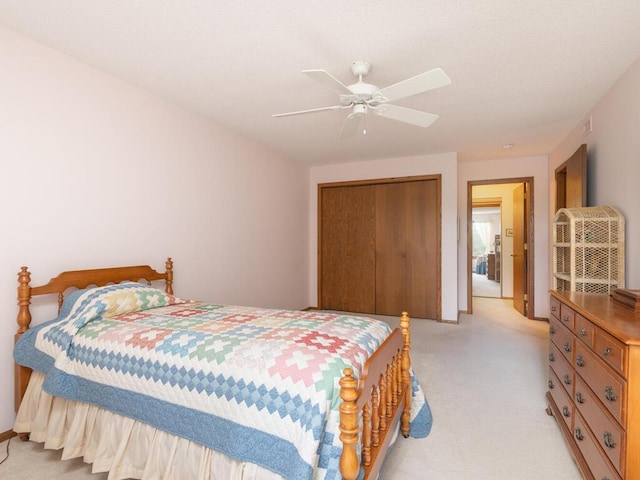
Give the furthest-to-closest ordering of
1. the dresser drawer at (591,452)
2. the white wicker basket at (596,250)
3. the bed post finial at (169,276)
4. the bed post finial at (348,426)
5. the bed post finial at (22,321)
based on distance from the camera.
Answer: the bed post finial at (169,276) → the white wicker basket at (596,250) → the bed post finial at (22,321) → the dresser drawer at (591,452) → the bed post finial at (348,426)

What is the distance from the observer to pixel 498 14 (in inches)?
70.9

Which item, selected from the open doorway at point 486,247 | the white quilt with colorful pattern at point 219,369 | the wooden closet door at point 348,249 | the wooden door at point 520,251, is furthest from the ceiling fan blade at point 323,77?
the open doorway at point 486,247

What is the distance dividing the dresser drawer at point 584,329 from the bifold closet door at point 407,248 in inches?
118

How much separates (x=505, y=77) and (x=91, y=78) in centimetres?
308

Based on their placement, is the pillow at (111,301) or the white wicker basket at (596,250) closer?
the pillow at (111,301)

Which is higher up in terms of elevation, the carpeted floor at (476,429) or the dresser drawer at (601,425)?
the dresser drawer at (601,425)

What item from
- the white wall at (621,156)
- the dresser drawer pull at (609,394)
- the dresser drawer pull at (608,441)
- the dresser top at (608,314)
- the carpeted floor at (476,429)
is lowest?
the carpeted floor at (476,429)

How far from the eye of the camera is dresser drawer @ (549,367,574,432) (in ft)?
6.15

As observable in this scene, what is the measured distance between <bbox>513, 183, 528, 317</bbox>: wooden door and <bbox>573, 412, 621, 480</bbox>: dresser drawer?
3.81 m

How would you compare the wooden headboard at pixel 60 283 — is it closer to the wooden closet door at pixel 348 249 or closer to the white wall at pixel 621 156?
the wooden closet door at pixel 348 249

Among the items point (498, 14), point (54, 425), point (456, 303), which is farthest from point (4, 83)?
point (456, 303)

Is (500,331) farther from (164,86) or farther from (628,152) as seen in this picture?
(164,86)

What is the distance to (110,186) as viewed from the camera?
255 cm

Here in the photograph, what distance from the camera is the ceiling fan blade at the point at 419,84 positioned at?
1.75 meters
